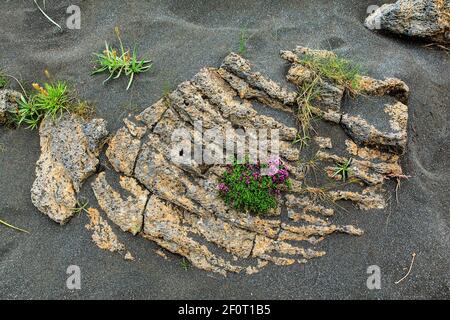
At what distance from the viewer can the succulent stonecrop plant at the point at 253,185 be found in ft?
15.3

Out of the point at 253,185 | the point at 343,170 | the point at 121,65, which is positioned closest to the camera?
the point at 253,185

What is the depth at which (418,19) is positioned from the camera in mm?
5660

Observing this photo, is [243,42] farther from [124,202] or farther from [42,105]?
[42,105]

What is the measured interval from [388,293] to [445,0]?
3558mm

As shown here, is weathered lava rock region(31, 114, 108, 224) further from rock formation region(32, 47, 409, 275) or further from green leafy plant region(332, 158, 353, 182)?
green leafy plant region(332, 158, 353, 182)

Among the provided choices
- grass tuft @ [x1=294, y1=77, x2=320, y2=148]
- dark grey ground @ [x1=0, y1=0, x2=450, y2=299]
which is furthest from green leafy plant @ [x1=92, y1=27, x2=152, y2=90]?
grass tuft @ [x1=294, y1=77, x2=320, y2=148]

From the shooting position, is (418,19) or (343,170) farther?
(418,19)

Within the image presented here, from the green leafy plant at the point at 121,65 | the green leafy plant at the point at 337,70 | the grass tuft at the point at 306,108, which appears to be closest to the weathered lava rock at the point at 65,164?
the green leafy plant at the point at 121,65

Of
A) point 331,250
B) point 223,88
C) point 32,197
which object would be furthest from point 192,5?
point 331,250

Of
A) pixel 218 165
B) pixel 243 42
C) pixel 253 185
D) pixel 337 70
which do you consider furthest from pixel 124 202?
pixel 337 70

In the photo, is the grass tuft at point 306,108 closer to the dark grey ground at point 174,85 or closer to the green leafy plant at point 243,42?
the dark grey ground at point 174,85

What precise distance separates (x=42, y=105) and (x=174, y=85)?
153cm

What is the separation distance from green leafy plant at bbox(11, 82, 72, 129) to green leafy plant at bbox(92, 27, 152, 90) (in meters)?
0.50

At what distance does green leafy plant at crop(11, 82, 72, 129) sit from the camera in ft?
17.2
